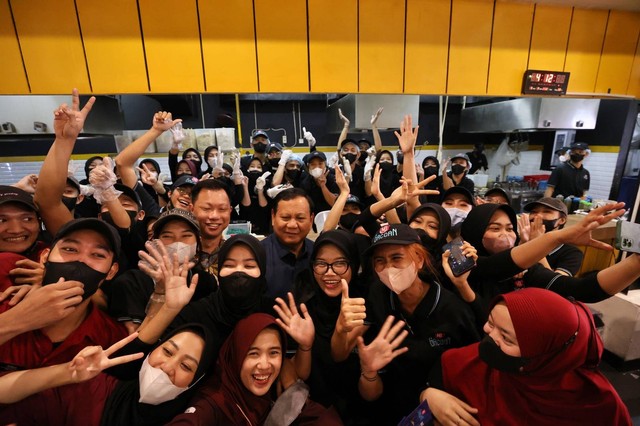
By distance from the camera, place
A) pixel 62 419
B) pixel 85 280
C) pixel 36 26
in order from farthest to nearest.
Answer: pixel 36 26 < pixel 85 280 < pixel 62 419

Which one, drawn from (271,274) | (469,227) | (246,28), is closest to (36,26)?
(246,28)

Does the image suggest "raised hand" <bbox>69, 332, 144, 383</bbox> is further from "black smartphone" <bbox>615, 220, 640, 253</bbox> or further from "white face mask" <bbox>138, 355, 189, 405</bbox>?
"black smartphone" <bbox>615, 220, 640, 253</bbox>

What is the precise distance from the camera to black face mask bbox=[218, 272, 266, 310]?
5.09ft

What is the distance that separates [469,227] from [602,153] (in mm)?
6798

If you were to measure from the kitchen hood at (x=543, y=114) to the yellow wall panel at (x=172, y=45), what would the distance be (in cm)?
529

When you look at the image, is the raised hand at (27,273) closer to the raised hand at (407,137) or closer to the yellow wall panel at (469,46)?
the raised hand at (407,137)

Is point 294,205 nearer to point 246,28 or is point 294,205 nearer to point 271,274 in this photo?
point 271,274

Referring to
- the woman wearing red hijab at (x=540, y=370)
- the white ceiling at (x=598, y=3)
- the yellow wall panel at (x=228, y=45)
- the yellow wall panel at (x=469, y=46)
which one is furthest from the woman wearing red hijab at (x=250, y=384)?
the white ceiling at (x=598, y=3)

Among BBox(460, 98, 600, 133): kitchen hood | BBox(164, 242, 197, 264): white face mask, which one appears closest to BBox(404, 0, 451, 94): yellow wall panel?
BBox(164, 242, 197, 264): white face mask

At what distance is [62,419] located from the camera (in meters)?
1.19

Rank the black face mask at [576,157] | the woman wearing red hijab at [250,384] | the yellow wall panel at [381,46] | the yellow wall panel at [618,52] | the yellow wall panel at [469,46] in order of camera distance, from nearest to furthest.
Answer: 1. the woman wearing red hijab at [250,384]
2. the yellow wall panel at [381,46]
3. the yellow wall panel at [469,46]
4. the yellow wall panel at [618,52]
5. the black face mask at [576,157]

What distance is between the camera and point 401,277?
4.99 ft

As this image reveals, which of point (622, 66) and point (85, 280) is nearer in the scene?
point (85, 280)

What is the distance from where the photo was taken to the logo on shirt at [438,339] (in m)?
1.52
